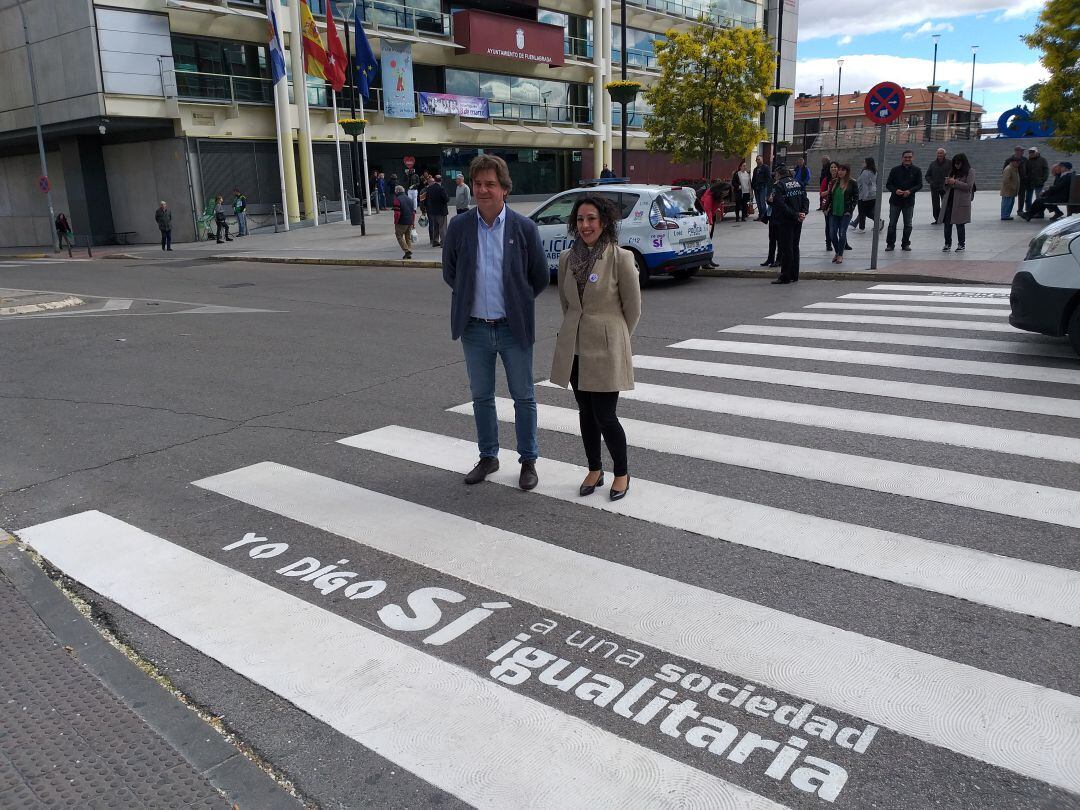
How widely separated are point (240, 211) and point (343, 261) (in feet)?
43.2

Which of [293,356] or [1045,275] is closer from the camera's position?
[1045,275]

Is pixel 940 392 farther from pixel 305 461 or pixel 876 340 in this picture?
pixel 305 461

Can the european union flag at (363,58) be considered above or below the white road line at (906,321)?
above

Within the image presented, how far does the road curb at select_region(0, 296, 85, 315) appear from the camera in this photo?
46.9 ft

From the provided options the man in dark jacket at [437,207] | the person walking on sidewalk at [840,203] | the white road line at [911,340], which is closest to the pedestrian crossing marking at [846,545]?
the white road line at [911,340]

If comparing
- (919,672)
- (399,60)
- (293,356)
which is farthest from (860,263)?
(399,60)

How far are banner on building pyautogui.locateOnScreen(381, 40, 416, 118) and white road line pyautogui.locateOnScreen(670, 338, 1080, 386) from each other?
31.5m

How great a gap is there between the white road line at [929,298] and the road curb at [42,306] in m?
12.9

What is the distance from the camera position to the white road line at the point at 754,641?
2938mm

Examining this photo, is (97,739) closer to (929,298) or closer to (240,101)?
(929,298)

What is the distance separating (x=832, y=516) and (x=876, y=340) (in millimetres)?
5302

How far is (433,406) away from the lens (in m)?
7.47

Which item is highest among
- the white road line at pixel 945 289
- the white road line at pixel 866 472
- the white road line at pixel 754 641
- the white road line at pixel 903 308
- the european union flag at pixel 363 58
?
the european union flag at pixel 363 58

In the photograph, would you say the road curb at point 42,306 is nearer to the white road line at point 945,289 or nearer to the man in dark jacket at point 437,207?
the man in dark jacket at point 437,207
